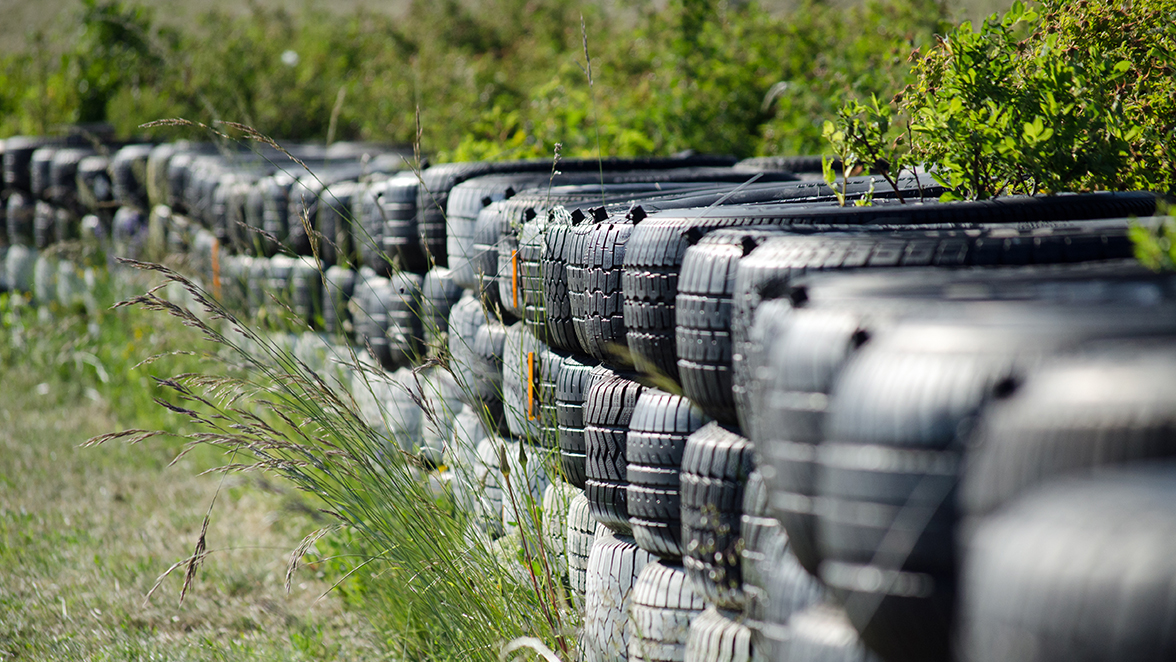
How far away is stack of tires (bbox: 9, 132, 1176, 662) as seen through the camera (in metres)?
0.85

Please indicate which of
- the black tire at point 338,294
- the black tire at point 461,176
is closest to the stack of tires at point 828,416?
the black tire at point 461,176

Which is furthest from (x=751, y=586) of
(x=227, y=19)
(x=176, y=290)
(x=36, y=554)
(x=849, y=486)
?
(x=227, y=19)

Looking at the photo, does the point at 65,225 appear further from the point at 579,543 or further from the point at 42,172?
the point at 579,543

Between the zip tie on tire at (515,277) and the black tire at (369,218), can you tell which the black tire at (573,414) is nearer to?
the zip tie on tire at (515,277)

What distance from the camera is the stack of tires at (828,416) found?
847 millimetres

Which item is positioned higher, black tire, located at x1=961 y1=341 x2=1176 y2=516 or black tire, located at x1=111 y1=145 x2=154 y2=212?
black tire, located at x1=961 y1=341 x2=1176 y2=516

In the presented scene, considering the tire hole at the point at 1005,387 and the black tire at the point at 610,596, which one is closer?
the tire hole at the point at 1005,387

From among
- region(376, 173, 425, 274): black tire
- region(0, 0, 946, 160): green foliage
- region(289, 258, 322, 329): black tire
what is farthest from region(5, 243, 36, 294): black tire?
region(376, 173, 425, 274): black tire

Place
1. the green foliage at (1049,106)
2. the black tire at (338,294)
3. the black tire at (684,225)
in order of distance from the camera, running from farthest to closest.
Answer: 1. the black tire at (338,294)
2. the green foliage at (1049,106)
3. the black tire at (684,225)

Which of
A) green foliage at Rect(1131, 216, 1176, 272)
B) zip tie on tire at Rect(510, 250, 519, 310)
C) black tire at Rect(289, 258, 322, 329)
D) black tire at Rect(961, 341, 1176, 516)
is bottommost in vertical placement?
black tire at Rect(289, 258, 322, 329)

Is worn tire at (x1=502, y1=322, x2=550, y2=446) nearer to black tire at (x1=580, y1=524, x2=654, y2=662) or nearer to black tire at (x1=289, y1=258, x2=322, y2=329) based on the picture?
black tire at (x1=580, y1=524, x2=654, y2=662)

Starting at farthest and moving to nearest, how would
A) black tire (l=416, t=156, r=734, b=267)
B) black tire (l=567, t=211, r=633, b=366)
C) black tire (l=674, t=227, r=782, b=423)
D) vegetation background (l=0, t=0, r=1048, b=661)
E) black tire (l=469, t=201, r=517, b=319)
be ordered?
black tire (l=416, t=156, r=734, b=267) → vegetation background (l=0, t=0, r=1048, b=661) → black tire (l=469, t=201, r=517, b=319) → black tire (l=567, t=211, r=633, b=366) → black tire (l=674, t=227, r=782, b=423)

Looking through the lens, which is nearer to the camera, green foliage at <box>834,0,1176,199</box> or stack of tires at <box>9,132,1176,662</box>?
stack of tires at <box>9,132,1176,662</box>

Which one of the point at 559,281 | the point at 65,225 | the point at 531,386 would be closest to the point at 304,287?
the point at 531,386
